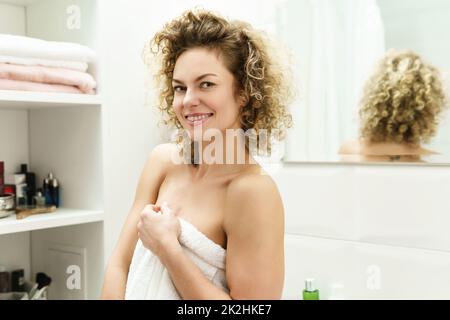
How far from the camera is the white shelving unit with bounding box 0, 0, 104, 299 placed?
1438mm

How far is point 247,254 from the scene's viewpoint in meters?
0.90

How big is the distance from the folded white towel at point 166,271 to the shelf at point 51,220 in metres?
0.42

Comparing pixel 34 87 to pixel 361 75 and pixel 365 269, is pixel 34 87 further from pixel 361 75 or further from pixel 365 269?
pixel 365 269

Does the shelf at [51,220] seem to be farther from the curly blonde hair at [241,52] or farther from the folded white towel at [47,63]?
the curly blonde hair at [241,52]

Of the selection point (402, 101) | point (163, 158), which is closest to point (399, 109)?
point (402, 101)

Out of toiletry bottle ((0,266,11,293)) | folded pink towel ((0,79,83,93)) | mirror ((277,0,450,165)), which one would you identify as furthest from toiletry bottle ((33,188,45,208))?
mirror ((277,0,450,165))

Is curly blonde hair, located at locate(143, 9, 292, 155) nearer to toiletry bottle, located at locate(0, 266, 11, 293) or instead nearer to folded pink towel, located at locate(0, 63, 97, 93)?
folded pink towel, located at locate(0, 63, 97, 93)

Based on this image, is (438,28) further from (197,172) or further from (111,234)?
(111,234)

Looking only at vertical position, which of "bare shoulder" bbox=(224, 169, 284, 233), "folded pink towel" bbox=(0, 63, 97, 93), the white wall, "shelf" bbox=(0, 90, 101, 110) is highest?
"folded pink towel" bbox=(0, 63, 97, 93)

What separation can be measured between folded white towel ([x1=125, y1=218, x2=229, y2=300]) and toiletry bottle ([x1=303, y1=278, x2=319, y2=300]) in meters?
0.61

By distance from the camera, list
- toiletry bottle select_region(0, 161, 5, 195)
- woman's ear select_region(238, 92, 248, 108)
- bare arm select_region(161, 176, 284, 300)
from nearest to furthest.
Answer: bare arm select_region(161, 176, 284, 300)
woman's ear select_region(238, 92, 248, 108)
toiletry bottle select_region(0, 161, 5, 195)

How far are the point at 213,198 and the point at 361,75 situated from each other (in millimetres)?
678

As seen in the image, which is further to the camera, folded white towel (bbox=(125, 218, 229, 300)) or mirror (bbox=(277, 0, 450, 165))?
mirror (bbox=(277, 0, 450, 165))

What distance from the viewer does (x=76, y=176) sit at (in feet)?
4.90
